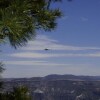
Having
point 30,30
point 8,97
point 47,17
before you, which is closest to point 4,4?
point 30,30

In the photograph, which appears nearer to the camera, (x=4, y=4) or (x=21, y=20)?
(x=21, y=20)

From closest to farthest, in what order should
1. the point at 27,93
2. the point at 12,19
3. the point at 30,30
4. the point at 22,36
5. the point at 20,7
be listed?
the point at 12,19
the point at 20,7
the point at 22,36
the point at 30,30
the point at 27,93

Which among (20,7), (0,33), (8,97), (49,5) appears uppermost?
(49,5)

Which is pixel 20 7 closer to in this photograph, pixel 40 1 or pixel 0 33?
pixel 0 33

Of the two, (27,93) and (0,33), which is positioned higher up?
(0,33)

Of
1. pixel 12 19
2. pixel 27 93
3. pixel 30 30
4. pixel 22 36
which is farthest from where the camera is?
pixel 27 93

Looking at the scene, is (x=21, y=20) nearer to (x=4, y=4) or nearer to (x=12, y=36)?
(x=12, y=36)
